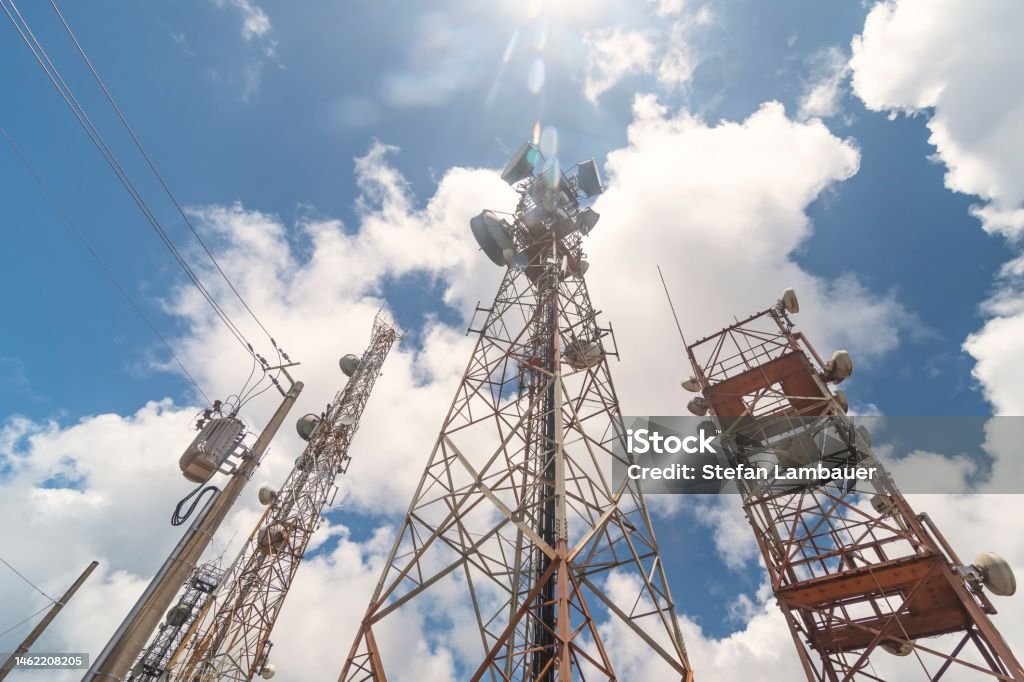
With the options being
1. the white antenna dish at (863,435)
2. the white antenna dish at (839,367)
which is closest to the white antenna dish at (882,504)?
the white antenna dish at (863,435)

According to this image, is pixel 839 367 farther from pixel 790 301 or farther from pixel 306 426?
pixel 306 426

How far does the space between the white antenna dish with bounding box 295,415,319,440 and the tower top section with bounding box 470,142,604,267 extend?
55.5 ft

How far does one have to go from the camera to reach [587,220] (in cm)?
1980

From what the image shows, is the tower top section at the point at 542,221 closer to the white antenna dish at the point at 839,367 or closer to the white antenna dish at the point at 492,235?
the white antenna dish at the point at 492,235

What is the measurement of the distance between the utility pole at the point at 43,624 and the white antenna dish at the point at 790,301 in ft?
102

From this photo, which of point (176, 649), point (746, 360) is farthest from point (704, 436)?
point (176, 649)

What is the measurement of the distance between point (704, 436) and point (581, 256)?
7.99 meters

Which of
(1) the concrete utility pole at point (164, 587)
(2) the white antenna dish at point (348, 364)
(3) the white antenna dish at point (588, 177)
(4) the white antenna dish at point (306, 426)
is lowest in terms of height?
(1) the concrete utility pole at point (164, 587)

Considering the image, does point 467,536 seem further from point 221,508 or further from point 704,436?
point 704,436

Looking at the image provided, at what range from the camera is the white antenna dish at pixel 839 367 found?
51.8ft

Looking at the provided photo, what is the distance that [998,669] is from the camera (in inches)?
392

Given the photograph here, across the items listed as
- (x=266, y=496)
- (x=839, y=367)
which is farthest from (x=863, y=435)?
(x=266, y=496)

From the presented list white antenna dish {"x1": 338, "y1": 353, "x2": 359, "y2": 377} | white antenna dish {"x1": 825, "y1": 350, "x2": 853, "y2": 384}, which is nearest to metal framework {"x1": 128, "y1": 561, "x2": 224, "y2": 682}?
white antenna dish {"x1": 338, "y1": 353, "x2": 359, "y2": 377}

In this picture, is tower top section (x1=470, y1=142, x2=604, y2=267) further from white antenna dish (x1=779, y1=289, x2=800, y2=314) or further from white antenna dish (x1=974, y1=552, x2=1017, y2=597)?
white antenna dish (x1=974, y1=552, x2=1017, y2=597)
